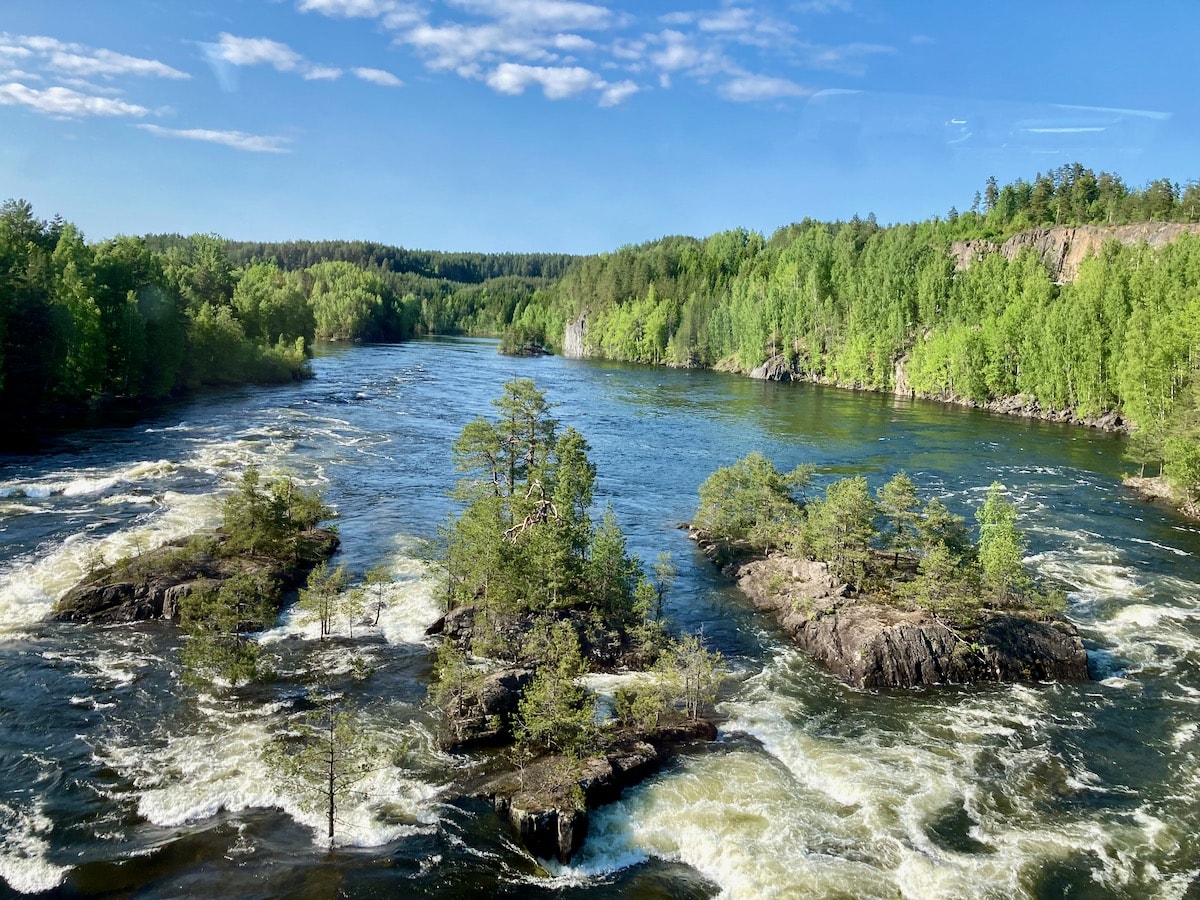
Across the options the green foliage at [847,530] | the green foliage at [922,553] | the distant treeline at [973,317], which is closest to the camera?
the green foliage at [922,553]

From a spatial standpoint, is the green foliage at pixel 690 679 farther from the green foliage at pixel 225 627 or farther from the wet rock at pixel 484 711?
the green foliage at pixel 225 627

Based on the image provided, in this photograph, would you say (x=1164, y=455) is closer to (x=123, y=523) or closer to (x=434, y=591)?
(x=434, y=591)

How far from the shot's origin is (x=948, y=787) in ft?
70.0

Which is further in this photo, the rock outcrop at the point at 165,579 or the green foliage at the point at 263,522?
the green foliage at the point at 263,522

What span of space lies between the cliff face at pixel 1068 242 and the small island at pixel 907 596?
330 feet

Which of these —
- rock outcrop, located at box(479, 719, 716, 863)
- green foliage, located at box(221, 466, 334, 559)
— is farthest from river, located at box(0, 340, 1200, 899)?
green foliage, located at box(221, 466, 334, 559)

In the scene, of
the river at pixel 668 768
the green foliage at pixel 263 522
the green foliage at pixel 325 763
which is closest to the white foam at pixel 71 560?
the river at pixel 668 768

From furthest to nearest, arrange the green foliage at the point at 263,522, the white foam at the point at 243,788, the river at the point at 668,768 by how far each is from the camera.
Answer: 1. the green foliage at the point at 263,522
2. the white foam at the point at 243,788
3. the river at the point at 668,768

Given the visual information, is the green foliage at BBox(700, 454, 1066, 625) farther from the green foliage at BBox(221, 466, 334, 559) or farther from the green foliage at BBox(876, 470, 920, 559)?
the green foliage at BBox(221, 466, 334, 559)

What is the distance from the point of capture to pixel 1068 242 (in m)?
125

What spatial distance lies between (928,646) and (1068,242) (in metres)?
122

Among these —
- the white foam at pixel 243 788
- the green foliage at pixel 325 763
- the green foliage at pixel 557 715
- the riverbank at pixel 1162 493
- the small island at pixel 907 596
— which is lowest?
the white foam at pixel 243 788

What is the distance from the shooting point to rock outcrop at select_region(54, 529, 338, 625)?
30.6 metres

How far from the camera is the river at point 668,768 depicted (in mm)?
17781
